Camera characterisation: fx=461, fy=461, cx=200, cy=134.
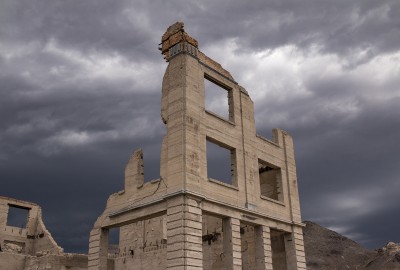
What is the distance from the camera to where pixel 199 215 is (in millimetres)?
17219

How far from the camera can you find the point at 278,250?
22828 millimetres

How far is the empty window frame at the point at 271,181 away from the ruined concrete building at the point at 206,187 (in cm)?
5

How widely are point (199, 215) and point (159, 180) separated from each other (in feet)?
7.61

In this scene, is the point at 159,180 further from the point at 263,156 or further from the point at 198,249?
the point at 263,156

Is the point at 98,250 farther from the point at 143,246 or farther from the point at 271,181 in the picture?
the point at 271,181

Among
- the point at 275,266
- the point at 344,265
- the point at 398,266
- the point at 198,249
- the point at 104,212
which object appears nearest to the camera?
the point at 198,249

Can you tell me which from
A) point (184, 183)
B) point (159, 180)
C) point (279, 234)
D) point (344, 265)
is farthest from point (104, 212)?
point (344, 265)

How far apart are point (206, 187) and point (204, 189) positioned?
0.57ft

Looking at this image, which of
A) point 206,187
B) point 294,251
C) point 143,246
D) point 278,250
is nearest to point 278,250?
point 278,250

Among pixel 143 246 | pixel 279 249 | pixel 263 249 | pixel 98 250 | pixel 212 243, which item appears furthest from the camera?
pixel 143 246

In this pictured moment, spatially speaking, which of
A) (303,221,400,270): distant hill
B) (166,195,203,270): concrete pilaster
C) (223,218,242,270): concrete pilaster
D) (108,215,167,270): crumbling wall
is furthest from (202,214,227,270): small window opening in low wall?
(303,221,400,270): distant hill

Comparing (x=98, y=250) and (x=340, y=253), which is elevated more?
(x=340, y=253)

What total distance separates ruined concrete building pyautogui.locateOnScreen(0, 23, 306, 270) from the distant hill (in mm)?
29536

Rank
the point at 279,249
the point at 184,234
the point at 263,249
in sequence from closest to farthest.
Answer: the point at 184,234 → the point at 263,249 → the point at 279,249
